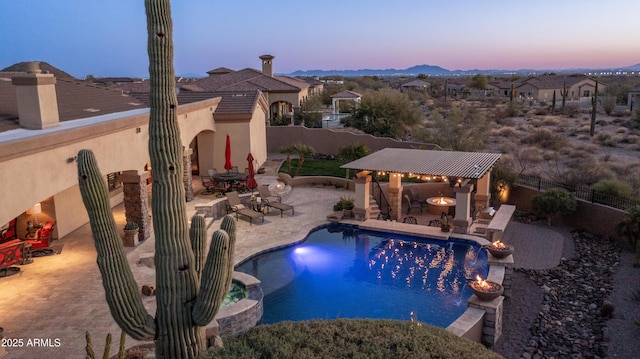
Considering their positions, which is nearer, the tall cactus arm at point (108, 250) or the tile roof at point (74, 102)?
the tall cactus arm at point (108, 250)

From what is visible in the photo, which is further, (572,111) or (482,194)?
(572,111)

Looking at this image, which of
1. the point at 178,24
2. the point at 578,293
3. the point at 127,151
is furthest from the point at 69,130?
the point at 578,293

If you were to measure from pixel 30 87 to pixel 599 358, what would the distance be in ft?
45.8

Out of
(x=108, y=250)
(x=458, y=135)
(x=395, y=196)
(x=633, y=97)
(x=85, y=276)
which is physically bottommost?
(x=85, y=276)

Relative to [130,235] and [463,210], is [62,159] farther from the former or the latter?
[463,210]

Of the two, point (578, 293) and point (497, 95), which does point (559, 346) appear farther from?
point (497, 95)

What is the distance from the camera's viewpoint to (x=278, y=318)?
38.4 ft

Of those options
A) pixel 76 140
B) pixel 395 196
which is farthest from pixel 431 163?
pixel 76 140

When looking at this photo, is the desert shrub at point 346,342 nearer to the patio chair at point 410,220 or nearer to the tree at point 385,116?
the patio chair at point 410,220

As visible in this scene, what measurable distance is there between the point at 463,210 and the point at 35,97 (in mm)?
13611

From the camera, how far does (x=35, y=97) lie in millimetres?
11750

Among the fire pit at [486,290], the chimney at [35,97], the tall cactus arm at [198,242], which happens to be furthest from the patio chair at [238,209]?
the tall cactus arm at [198,242]

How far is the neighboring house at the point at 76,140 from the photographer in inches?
392

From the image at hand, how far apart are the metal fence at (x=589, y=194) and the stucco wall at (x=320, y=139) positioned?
11744 mm
